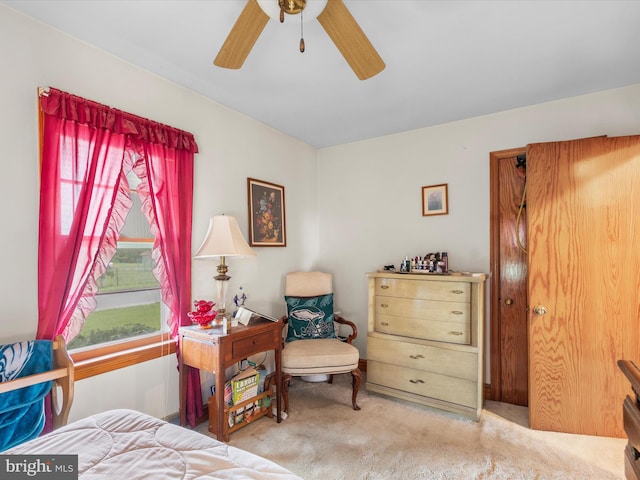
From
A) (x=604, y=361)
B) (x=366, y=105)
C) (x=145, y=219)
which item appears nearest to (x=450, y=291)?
(x=604, y=361)

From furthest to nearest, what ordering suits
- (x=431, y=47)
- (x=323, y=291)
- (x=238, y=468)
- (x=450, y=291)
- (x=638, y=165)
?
(x=323, y=291)
(x=450, y=291)
(x=638, y=165)
(x=431, y=47)
(x=238, y=468)

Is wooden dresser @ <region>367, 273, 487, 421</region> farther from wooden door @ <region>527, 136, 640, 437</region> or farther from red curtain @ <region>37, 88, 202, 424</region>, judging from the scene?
red curtain @ <region>37, 88, 202, 424</region>

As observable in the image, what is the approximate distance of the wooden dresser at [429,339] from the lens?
2.68m

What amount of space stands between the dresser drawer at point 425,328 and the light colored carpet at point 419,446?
0.61m

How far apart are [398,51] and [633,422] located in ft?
7.07

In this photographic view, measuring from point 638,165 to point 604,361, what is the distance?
137cm

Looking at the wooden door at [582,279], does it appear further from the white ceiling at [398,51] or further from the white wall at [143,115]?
the white wall at [143,115]

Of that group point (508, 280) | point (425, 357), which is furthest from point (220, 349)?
point (508, 280)

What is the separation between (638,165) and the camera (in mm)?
2279

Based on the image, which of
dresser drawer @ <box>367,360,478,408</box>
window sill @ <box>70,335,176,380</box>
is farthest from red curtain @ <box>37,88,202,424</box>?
dresser drawer @ <box>367,360,478,408</box>

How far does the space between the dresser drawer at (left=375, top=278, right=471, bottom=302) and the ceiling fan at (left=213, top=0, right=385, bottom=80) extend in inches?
71.8

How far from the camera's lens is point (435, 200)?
11.0 ft

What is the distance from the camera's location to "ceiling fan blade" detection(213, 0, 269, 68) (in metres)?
1.44

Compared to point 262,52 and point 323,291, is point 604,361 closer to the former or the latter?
point 323,291
